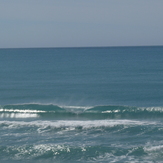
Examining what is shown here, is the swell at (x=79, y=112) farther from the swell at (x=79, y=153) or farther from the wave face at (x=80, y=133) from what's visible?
the swell at (x=79, y=153)

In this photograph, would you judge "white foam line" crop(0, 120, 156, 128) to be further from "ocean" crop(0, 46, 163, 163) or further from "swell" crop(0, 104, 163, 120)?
"swell" crop(0, 104, 163, 120)

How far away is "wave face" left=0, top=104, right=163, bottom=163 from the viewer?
30.8 meters

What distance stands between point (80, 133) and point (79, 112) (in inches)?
382

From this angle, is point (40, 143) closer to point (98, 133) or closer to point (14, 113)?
point (98, 133)

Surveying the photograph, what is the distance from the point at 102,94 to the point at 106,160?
97.3 feet

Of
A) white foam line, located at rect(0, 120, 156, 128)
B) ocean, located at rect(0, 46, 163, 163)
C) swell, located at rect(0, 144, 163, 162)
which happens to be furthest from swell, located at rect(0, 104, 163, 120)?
swell, located at rect(0, 144, 163, 162)

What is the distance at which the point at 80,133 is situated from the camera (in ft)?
121

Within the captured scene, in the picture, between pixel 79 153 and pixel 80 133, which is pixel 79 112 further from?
pixel 79 153

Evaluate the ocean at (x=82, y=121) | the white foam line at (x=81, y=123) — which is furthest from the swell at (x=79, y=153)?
the white foam line at (x=81, y=123)

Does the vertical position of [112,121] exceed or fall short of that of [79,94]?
it falls short

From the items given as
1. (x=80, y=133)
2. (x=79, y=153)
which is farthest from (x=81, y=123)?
(x=79, y=153)

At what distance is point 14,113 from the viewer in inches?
1870

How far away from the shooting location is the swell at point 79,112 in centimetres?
4488

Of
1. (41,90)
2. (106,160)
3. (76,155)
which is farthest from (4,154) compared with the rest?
(41,90)
